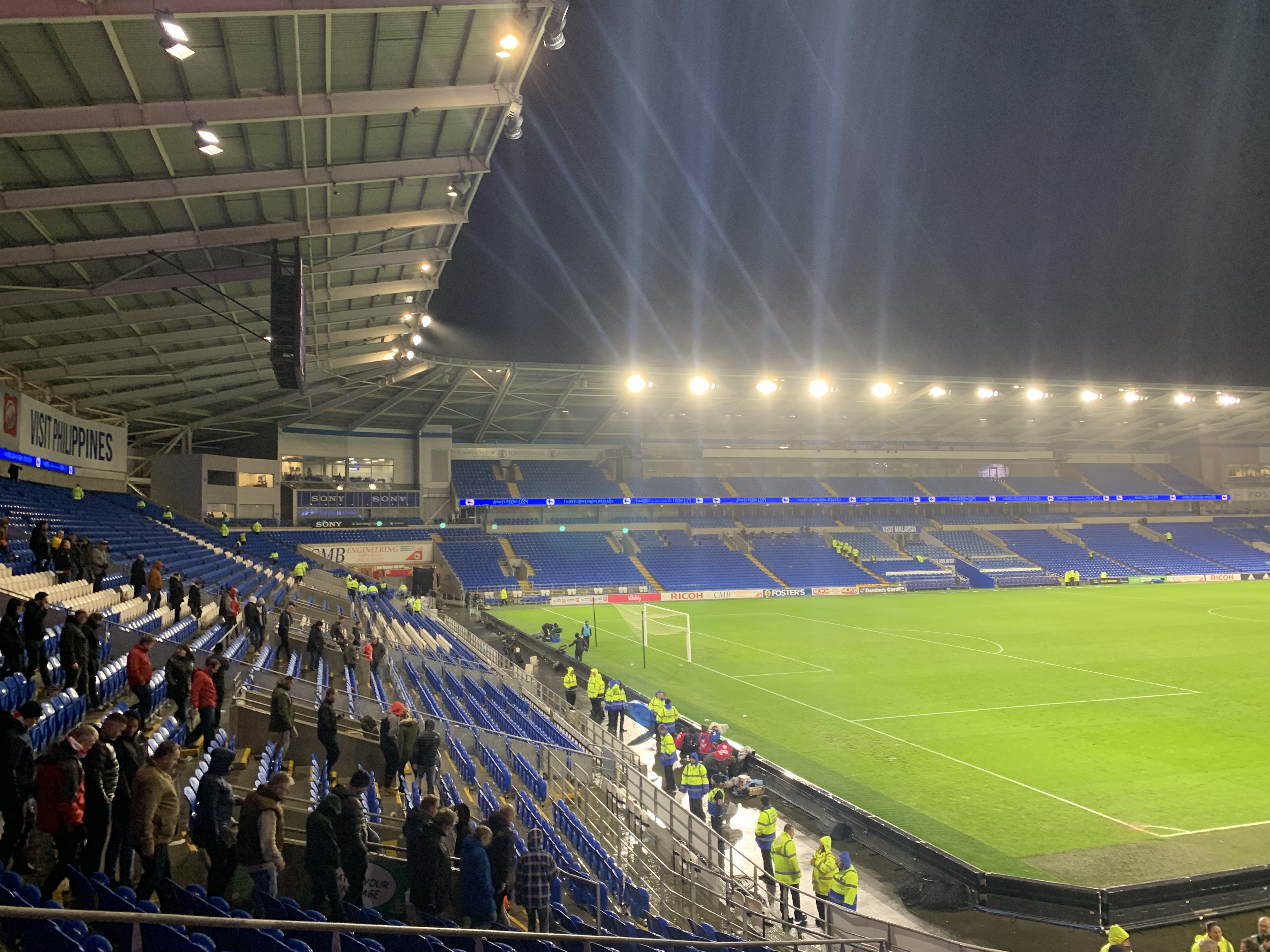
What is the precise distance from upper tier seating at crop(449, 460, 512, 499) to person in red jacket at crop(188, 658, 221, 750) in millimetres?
41724

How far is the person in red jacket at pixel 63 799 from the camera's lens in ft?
17.3

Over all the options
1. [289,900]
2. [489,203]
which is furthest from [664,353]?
[289,900]

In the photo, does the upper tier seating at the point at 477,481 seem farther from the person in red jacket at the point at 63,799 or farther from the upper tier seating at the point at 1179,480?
the upper tier seating at the point at 1179,480

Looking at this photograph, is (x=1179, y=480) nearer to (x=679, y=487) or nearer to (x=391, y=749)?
(x=679, y=487)

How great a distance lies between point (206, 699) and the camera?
28.6 feet

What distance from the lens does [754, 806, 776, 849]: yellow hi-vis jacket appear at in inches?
413

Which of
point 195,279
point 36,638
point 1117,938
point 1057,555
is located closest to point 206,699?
point 36,638

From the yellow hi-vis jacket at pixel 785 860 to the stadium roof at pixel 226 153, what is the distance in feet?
38.1

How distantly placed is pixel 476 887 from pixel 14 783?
3.16 metres

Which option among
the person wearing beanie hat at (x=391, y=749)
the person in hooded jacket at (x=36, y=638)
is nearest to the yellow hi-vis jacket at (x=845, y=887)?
the person wearing beanie hat at (x=391, y=749)

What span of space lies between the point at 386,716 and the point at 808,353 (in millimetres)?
35512

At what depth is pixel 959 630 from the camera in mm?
32188

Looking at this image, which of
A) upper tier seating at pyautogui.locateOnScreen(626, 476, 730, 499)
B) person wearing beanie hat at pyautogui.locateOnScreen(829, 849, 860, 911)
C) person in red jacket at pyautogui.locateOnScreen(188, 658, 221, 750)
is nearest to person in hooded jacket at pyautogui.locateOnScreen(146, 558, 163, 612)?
person in red jacket at pyautogui.locateOnScreen(188, 658, 221, 750)

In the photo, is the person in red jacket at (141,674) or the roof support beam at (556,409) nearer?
the person in red jacket at (141,674)
